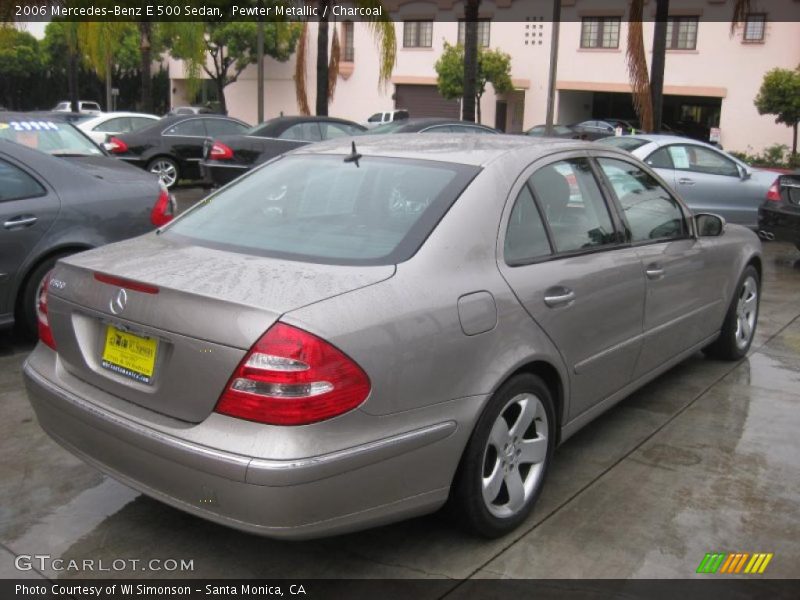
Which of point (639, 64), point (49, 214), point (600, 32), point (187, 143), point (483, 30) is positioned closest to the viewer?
point (49, 214)

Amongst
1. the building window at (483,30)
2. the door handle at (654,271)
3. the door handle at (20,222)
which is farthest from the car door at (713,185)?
the building window at (483,30)

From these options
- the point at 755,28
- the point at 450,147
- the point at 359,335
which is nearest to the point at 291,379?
the point at 359,335

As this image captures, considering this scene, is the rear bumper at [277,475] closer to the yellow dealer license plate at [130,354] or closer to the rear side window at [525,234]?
the yellow dealer license plate at [130,354]

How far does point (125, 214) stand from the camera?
5.88 meters

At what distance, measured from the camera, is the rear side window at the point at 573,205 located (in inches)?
142

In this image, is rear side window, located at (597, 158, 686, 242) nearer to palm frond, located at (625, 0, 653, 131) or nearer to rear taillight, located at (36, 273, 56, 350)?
rear taillight, located at (36, 273, 56, 350)

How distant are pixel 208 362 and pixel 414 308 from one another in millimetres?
704

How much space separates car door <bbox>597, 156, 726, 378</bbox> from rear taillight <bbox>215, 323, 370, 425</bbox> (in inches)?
83.6

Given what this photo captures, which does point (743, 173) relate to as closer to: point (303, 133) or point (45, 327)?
point (303, 133)

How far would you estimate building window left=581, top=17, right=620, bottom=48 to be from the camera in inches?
1371

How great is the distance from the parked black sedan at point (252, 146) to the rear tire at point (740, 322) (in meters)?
8.45

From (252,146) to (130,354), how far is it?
A: 10.5 metres

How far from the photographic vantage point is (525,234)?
11.2 feet

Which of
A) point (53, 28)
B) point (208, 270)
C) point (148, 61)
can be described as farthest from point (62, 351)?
point (53, 28)
